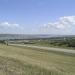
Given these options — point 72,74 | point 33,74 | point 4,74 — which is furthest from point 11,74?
point 72,74

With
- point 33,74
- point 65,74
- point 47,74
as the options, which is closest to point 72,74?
point 65,74

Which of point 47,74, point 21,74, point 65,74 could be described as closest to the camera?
point 21,74

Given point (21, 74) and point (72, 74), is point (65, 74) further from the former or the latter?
point (21, 74)

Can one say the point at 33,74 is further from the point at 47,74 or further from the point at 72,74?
the point at 72,74

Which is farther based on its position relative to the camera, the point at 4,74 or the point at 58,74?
the point at 58,74

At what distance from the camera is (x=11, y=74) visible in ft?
47.1

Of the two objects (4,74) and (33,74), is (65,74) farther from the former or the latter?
(4,74)

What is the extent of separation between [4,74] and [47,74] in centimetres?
305

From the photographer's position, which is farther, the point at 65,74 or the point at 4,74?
the point at 65,74

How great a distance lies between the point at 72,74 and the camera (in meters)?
16.8

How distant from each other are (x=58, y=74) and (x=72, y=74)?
1.42 m

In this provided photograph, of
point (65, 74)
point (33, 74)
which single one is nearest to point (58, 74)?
point (65, 74)

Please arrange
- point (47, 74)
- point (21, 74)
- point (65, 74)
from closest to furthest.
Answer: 1. point (21, 74)
2. point (47, 74)
3. point (65, 74)

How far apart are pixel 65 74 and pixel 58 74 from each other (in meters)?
0.70
